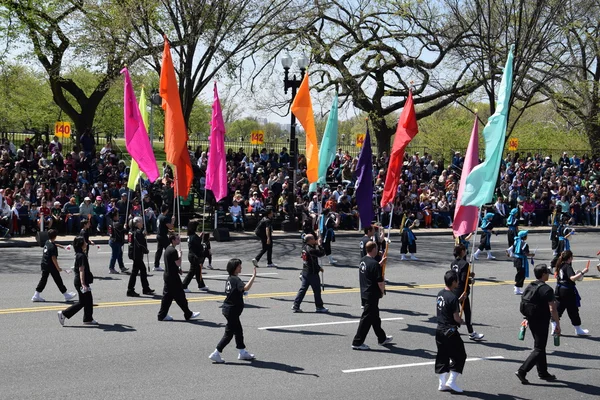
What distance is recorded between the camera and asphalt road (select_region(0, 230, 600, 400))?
9227 mm

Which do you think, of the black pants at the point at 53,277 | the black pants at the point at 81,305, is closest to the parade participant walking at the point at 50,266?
the black pants at the point at 53,277

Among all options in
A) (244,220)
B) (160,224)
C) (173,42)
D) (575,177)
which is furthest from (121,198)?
(575,177)

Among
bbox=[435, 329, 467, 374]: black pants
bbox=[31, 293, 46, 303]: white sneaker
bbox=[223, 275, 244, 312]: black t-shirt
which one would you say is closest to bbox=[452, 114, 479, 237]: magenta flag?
bbox=[435, 329, 467, 374]: black pants

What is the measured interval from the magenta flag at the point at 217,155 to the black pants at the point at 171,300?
4707 millimetres

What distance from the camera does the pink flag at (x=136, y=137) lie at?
1582 centimetres

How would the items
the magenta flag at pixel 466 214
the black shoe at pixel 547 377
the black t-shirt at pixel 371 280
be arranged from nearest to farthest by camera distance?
the black shoe at pixel 547 377 < the black t-shirt at pixel 371 280 < the magenta flag at pixel 466 214

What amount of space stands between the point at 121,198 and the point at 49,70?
33.4 feet

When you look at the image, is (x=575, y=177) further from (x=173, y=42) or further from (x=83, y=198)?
(x=83, y=198)

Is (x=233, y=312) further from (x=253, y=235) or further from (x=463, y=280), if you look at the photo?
(x=253, y=235)

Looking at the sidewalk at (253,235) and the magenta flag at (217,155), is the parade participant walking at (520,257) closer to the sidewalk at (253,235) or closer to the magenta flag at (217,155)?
the magenta flag at (217,155)

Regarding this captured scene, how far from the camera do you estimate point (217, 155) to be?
17.0 m

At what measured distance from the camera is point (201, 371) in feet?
32.3

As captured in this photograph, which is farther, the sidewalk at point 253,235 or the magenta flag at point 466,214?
the sidewalk at point 253,235

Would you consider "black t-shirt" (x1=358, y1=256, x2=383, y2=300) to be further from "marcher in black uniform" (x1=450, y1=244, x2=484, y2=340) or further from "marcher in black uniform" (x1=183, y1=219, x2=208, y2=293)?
"marcher in black uniform" (x1=183, y1=219, x2=208, y2=293)
